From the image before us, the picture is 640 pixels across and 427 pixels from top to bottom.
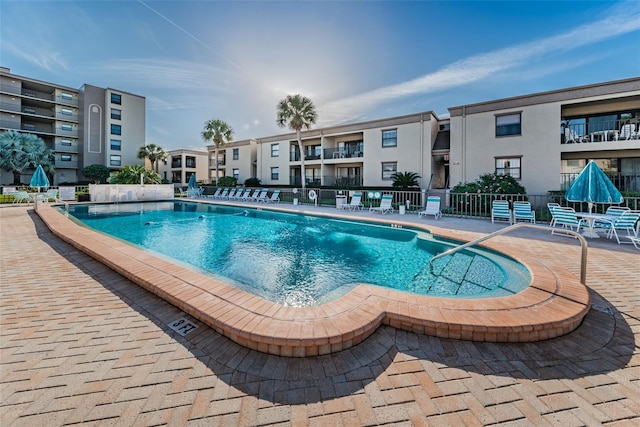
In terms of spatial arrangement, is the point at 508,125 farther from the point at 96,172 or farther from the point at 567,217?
the point at 96,172

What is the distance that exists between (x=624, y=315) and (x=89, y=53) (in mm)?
26498

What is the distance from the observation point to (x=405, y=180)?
18.1 m

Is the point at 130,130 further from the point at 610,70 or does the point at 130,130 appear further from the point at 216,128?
the point at 610,70

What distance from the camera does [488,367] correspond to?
7.09 feet

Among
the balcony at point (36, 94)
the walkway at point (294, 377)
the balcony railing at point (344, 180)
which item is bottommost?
the walkway at point (294, 377)

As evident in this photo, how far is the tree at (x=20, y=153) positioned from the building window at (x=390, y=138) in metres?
35.3

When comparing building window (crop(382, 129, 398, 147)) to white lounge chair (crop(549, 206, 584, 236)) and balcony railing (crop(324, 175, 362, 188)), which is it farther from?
white lounge chair (crop(549, 206, 584, 236))

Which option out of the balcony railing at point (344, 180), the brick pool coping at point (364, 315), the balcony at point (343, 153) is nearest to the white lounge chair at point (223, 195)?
the balcony railing at point (344, 180)

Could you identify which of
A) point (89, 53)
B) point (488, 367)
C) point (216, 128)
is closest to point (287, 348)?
point (488, 367)

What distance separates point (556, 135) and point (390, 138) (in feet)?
31.6

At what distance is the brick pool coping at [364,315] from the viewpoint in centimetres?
240

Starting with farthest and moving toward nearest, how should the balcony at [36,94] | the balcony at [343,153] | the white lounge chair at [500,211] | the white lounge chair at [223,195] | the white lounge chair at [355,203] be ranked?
the balcony at [36,94]
the white lounge chair at [223,195]
the balcony at [343,153]
the white lounge chair at [355,203]
the white lounge chair at [500,211]

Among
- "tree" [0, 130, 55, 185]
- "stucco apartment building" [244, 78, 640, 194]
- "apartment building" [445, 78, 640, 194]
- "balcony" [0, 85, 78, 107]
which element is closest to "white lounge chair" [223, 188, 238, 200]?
"stucco apartment building" [244, 78, 640, 194]

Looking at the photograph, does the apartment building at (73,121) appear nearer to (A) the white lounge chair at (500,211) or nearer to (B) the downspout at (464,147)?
(B) the downspout at (464,147)
